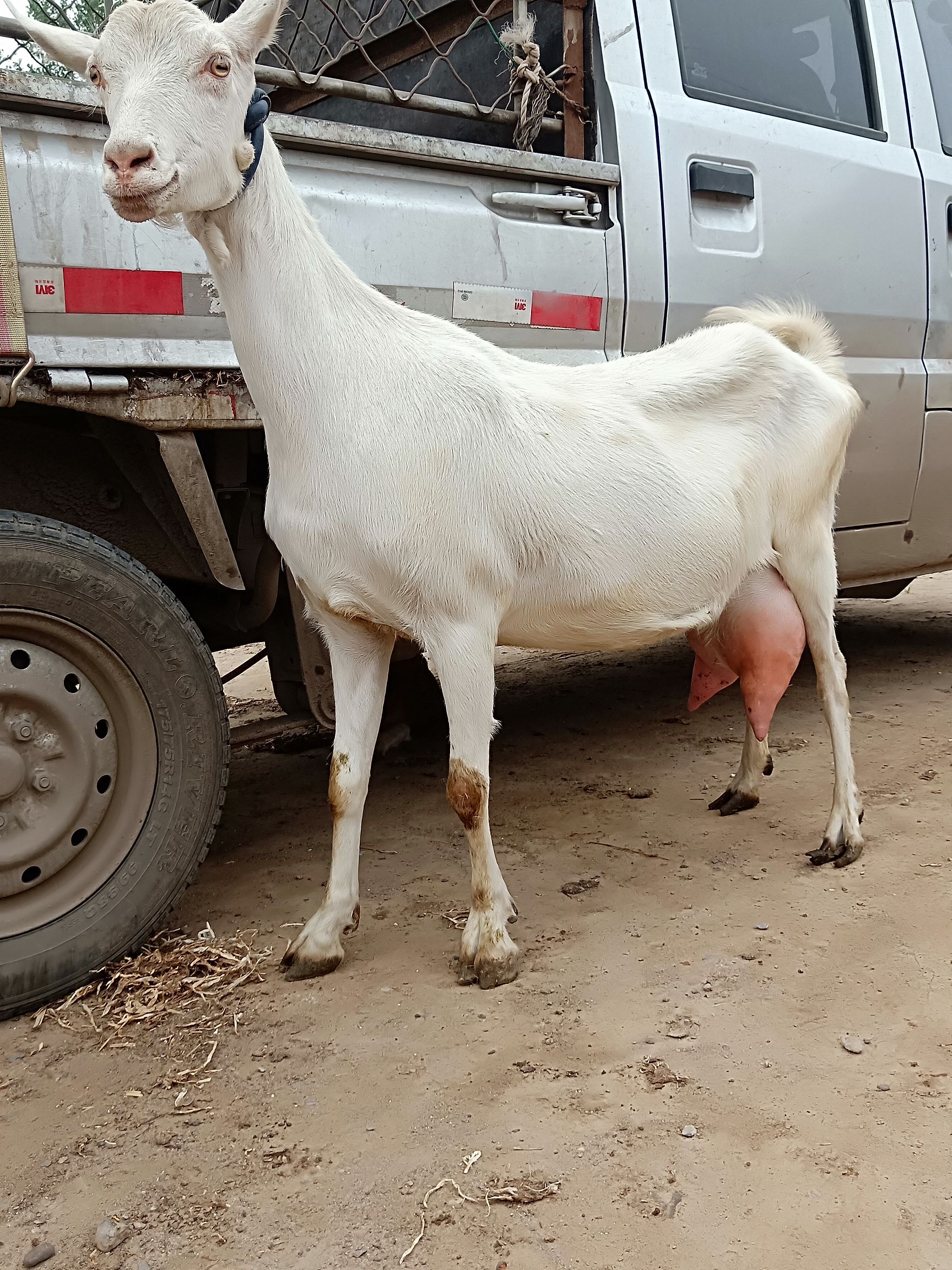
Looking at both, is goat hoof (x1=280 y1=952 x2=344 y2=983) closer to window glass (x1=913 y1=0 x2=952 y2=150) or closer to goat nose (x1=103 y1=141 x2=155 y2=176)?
goat nose (x1=103 y1=141 x2=155 y2=176)

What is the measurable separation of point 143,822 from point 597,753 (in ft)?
6.94

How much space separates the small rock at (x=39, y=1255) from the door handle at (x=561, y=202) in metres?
2.71

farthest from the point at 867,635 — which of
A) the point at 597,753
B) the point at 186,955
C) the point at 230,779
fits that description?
the point at 186,955

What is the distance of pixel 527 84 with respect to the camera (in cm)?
340

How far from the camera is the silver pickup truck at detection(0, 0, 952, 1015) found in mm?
2473

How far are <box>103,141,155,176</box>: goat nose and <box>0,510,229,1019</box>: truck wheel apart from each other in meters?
0.86

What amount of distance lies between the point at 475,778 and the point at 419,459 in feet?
2.47

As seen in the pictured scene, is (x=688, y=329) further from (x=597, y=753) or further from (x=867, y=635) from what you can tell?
(x=867, y=635)

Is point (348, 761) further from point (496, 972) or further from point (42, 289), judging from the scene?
point (42, 289)

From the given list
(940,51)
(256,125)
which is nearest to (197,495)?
(256,125)

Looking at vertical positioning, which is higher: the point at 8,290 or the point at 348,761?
the point at 8,290

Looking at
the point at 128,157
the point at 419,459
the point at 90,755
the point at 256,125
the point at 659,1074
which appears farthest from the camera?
the point at 90,755

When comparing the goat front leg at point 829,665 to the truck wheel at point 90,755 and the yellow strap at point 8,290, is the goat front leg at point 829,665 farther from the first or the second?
the yellow strap at point 8,290

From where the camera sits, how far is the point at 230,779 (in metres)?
4.37
